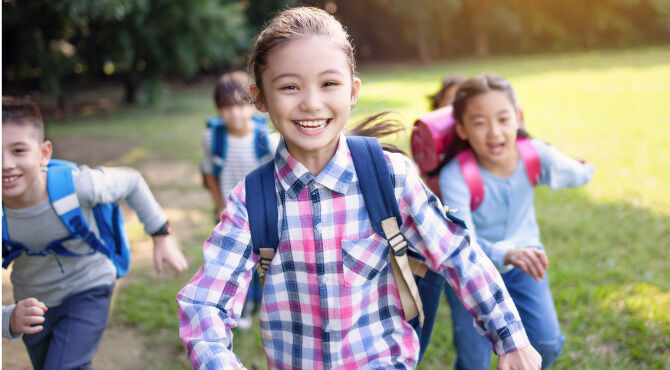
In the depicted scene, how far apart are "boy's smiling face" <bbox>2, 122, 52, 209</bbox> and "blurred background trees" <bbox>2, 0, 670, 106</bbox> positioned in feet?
3.09

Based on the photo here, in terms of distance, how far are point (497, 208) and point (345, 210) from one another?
1.12 m

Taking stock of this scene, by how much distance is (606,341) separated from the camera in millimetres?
3014

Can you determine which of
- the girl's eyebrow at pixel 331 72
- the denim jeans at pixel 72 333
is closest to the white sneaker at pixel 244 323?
the denim jeans at pixel 72 333

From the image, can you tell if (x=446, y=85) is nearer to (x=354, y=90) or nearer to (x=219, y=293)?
(x=354, y=90)

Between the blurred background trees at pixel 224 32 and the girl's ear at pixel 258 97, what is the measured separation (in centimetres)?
37

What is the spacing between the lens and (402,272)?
1709mm

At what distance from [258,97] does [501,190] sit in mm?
1281

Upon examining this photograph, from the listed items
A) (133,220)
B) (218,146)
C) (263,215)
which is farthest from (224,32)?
(263,215)

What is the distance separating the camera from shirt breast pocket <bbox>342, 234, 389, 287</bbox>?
1.67m

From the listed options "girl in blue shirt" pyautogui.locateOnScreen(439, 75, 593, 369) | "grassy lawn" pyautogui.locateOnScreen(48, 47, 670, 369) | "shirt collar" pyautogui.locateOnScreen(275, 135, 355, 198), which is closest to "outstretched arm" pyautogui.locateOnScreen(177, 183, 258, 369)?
"shirt collar" pyautogui.locateOnScreen(275, 135, 355, 198)

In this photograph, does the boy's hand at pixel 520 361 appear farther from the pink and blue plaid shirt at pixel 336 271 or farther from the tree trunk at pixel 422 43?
the tree trunk at pixel 422 43

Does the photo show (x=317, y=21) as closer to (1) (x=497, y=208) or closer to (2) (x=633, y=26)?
(1) (x=497, y=208)

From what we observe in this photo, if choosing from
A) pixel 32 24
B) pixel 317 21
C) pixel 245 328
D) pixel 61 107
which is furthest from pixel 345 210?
pixel 61 107

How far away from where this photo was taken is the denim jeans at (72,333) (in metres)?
2.28
